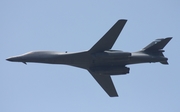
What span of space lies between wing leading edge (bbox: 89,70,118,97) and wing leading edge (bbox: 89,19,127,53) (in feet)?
14.7

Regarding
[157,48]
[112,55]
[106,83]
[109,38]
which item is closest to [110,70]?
[112,55]

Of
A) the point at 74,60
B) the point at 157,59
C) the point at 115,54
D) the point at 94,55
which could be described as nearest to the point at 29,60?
the point at 74,60

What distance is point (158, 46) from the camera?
3133cm

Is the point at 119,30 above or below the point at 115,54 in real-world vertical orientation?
above

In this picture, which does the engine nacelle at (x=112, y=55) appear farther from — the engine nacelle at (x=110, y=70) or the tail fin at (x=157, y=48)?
the tail fin at (x=157, y=48)

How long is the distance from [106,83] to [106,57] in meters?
5.64

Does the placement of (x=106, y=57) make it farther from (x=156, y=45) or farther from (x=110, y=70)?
(x=156, y=45)

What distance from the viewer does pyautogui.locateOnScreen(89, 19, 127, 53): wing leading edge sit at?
28375 millimetres

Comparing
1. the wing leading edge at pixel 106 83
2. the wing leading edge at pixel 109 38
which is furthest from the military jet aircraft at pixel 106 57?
the wing leading edge at pixel 106 83

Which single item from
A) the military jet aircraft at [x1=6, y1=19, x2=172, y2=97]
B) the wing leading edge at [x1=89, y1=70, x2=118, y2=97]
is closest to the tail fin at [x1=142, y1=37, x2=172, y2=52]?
the military jet aircraft at [x1=6, y1=19, x2=172, y2=97]

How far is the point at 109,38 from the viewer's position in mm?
29125

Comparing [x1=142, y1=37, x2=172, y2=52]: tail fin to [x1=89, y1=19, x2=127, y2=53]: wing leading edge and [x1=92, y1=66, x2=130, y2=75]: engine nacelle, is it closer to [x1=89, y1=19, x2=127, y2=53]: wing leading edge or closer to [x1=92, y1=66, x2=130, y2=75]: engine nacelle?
[x1=92, y1=66, x2=130, y2=75]: engine nacelle

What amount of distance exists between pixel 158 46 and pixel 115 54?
5.23 metres

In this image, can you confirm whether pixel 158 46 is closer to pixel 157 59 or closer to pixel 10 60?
pixel 157 59
